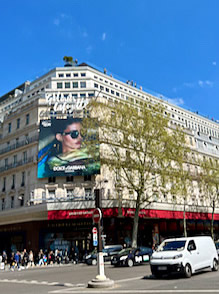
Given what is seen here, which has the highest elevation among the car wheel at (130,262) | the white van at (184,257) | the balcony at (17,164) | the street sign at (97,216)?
the balcony at (17,164)

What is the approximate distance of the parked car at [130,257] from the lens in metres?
20.3

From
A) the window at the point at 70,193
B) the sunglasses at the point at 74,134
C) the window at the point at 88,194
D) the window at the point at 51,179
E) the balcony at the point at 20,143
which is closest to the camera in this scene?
the window at the point at 88,194

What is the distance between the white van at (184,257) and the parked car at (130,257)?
7.55 m

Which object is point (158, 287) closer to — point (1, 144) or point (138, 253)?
point (138, 253)

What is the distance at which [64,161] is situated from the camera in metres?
33.2

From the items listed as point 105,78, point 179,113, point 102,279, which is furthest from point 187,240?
point 179,113

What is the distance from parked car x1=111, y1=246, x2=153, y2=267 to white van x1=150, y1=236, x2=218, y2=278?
755 cm

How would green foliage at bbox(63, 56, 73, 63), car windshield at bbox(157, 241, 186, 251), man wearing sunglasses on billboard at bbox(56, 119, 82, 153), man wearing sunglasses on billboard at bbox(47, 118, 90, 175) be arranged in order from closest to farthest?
car windshield at bbox(157, 241, 186, 251), man wearing sunglasses on billboard at bbox(47, 118, 90, 175), man wearing sunglasses on billboard at bbox(56, 119, 82, 153), green foliage at bbox(63, 56, 73, 63)

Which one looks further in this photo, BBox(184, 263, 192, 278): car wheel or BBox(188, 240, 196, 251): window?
BBox(188, 240, 196, 251): window

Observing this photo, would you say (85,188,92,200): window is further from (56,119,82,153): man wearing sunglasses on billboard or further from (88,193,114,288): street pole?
(88,193,114,288): street pole

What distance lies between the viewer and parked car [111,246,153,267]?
20.3 metres

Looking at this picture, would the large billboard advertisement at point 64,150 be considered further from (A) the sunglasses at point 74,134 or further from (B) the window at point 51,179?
(B) the window at point 51,179

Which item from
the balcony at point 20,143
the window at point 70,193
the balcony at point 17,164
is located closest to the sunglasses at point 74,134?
the balcony at point 20,143

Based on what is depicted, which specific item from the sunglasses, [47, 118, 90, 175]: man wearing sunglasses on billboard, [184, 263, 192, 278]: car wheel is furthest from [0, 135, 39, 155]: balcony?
[184, 263, 192, 278]: car wheel
